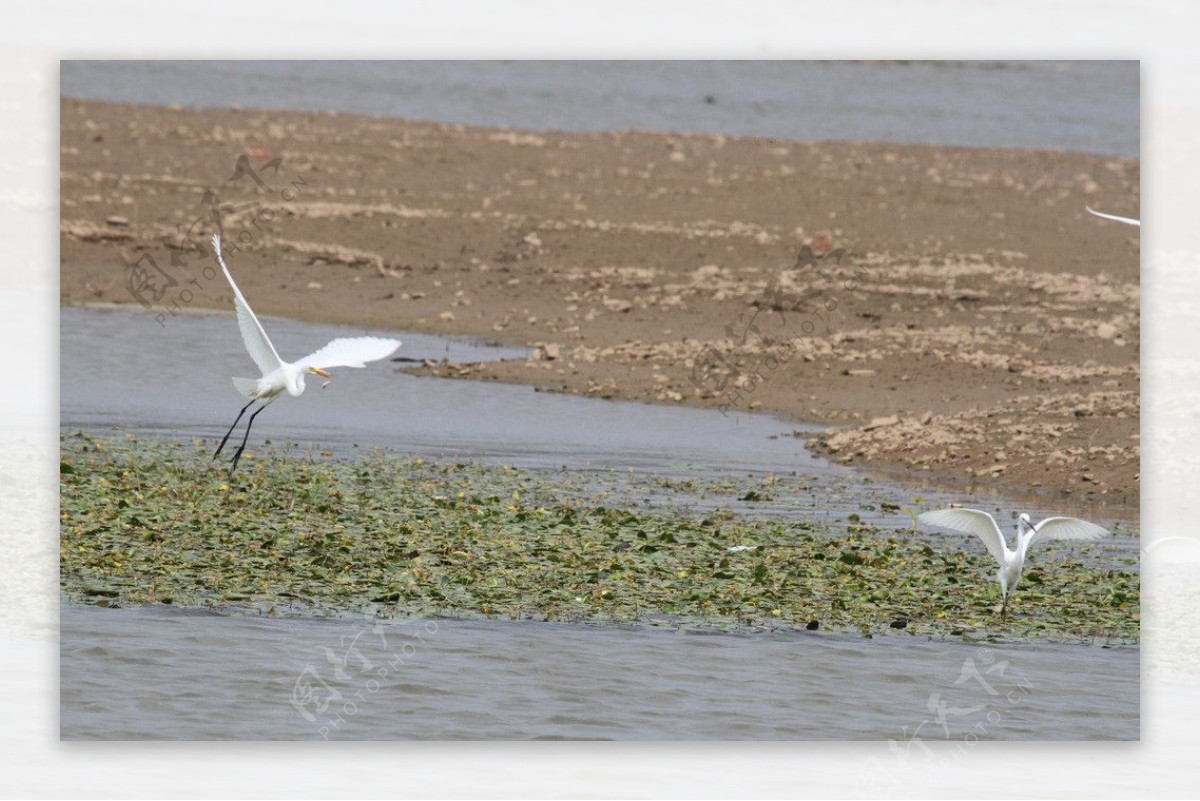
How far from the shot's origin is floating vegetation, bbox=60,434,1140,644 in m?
9.41

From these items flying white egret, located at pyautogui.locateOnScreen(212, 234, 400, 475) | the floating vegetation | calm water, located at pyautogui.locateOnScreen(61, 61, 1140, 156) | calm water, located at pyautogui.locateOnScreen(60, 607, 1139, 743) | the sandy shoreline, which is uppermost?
calm water, located at pyautogui.locateOnScreen(61, 61, 1140, 156)

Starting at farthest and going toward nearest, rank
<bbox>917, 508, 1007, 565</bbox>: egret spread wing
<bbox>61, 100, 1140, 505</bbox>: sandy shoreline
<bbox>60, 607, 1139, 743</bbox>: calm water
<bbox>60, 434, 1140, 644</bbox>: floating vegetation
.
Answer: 1. <bbox>61, 100, 1140, 505</bbox>: sandy shoreline
2. <bbox>60, 434, 1140, 644</bbox>: floating vegetation
3. <bbox>917, 508, 1007, 565</bbox>: egret spread wing
4. <bbox>60, 607, 1139, 743</bbox>: calm water

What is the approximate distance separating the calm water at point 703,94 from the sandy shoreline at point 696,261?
1239mm

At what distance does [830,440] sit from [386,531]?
5.20 m

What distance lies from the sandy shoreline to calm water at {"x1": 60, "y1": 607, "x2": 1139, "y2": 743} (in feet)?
15.9

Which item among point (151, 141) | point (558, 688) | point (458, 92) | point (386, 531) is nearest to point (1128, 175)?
point (458, 92)

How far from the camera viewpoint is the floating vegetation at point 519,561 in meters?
9.41

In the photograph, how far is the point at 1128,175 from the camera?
29531mm

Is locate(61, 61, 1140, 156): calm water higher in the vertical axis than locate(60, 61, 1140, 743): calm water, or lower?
higher

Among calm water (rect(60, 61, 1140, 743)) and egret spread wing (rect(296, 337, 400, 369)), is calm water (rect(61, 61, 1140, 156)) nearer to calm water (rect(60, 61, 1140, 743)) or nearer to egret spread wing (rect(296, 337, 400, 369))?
calm water (rect(60, 61, 1140, 743))

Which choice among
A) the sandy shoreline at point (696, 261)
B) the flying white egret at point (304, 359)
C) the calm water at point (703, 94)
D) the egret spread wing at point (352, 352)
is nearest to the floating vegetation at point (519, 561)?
the flying white egret at point (304, 359)

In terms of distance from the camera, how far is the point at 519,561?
33.5 ft

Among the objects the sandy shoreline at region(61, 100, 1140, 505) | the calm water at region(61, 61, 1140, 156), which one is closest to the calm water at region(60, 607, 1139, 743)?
the sandy shoreline at region(61, 100, 1140, 505)

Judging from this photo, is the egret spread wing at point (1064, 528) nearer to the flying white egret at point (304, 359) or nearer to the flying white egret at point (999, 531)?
the flying white egret at point (999, 531)
